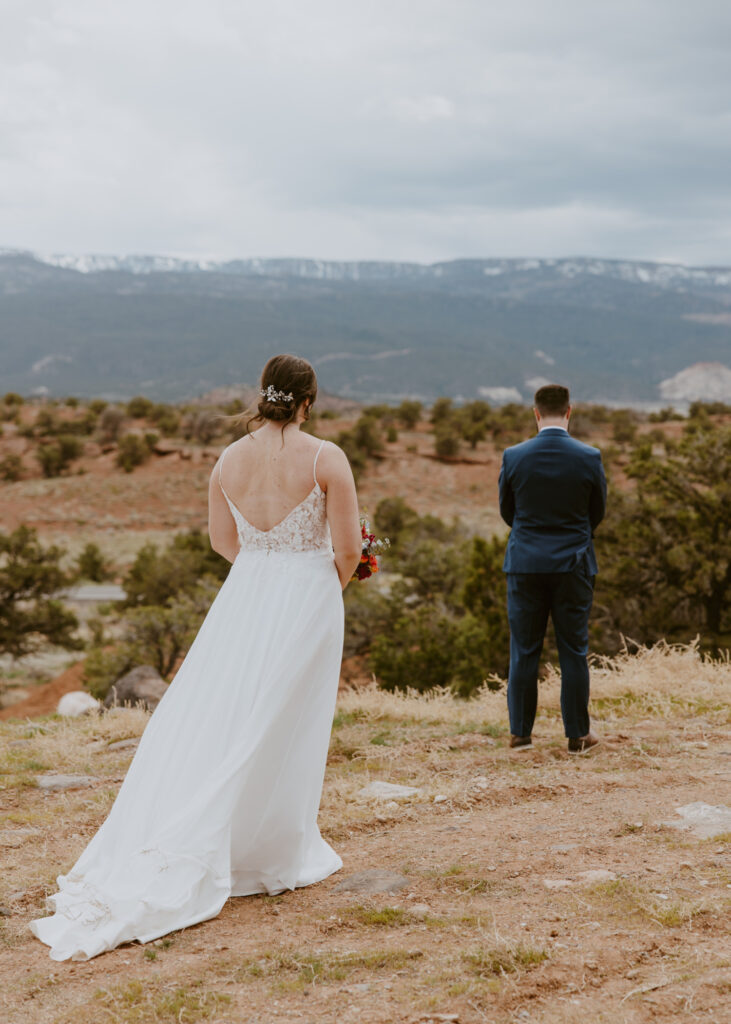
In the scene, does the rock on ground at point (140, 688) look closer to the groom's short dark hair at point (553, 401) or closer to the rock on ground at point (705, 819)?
the groom's short dark hair at point (553, 401)

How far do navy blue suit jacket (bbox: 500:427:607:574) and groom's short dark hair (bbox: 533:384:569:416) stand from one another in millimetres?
114

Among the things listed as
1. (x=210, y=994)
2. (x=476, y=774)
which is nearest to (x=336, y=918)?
(x=210, y=994)

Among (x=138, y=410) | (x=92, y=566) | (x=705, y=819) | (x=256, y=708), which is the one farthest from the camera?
(x=138, y=410)

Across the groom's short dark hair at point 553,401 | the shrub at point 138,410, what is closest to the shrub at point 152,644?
the groom's short dark hair at point 553,401

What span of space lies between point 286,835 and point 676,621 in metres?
14.0

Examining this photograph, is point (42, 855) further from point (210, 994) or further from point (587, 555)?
point (587, 555)

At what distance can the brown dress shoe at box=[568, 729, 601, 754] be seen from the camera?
6.34 meters

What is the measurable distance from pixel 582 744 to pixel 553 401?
2326mm

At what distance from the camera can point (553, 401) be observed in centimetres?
→ 614

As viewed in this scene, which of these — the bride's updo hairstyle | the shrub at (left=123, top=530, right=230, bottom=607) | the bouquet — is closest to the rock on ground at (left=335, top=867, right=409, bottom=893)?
the bouquet

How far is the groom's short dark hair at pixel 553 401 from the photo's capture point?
6120 millimetres

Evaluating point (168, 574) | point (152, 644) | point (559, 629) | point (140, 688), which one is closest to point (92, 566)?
point (168, 574)

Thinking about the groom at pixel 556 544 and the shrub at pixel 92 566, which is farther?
the shrub at pixel 92 566

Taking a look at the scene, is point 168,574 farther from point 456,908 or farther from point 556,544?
point 456,908
